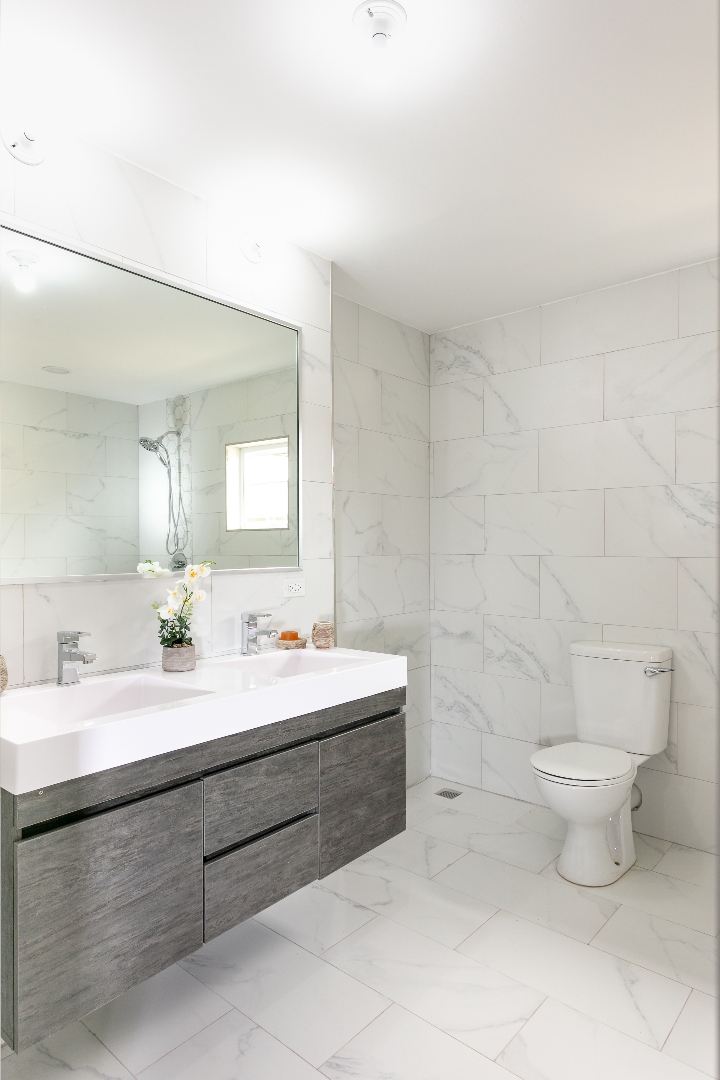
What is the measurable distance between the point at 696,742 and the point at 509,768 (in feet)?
3.00

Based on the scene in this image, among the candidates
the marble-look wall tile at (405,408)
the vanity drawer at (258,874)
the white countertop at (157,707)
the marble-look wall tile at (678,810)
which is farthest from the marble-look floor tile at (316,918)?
the marble-look wall tile at (405,408)

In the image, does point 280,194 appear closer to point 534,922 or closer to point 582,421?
point 582,421

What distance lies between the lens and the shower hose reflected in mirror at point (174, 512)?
216cm

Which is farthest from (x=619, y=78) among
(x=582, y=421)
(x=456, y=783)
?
(x=456, y=783)

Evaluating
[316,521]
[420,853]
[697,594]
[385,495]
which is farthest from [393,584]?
[697,594]

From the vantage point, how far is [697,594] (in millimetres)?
2754

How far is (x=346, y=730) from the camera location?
2.09 meters

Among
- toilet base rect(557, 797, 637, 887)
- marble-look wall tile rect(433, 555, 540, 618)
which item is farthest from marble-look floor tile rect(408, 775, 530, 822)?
marble-look wall tile rect(433, 555, 540, 618)

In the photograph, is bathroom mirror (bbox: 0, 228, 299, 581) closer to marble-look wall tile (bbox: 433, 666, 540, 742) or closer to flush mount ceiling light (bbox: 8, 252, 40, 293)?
flush mount ceiling light (bbox: 8, 252, 40, 293)

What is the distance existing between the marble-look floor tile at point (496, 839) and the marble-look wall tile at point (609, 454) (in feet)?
5.13

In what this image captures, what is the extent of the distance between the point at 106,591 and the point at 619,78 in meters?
1.96

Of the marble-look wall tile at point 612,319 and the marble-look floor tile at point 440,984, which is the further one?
the marble-look wall tile at point 612,319

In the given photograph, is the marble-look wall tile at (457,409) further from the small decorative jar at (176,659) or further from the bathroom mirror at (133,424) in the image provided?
the small decorative jar at (176,659)

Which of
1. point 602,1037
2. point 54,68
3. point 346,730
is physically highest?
point 54,68
